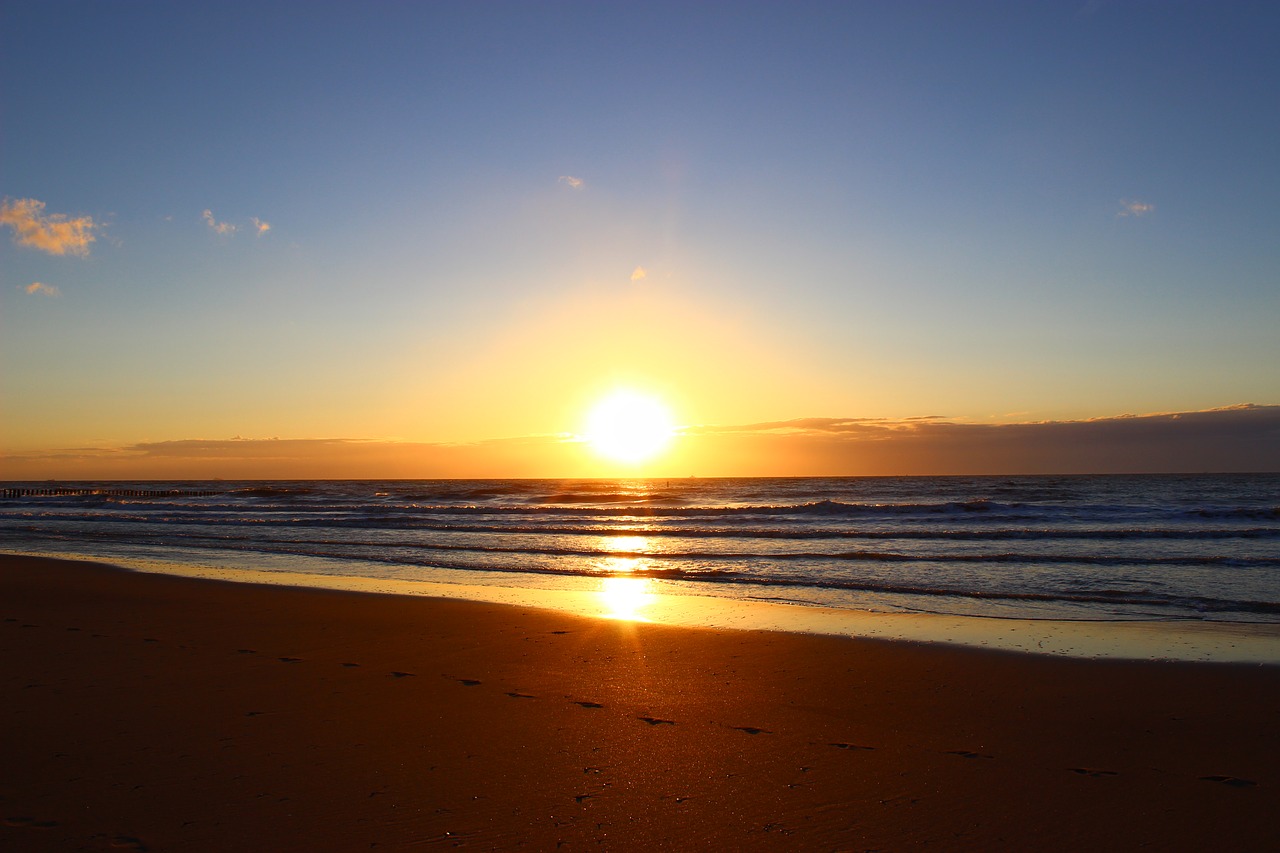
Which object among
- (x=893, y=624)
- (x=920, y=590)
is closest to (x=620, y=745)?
(x=893, y=624)

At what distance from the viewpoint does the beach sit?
15.0 feet

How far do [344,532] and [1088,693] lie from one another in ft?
97.5

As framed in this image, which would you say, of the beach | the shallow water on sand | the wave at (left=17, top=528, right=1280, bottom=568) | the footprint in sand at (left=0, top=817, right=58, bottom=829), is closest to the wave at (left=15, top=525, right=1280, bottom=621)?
the shallow water on sand

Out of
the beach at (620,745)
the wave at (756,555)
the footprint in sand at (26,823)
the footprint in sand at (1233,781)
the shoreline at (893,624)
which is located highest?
the footprint in sand at (26,823)

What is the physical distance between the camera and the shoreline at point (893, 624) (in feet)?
31.9

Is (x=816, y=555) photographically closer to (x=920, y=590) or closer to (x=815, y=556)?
(x=815, y=556)

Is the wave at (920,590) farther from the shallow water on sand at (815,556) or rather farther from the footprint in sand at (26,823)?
the footprint in sand at (26,823)

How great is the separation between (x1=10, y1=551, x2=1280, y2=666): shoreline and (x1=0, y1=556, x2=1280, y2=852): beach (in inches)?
31.2

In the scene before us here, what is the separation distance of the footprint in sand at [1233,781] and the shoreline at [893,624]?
3947 mm

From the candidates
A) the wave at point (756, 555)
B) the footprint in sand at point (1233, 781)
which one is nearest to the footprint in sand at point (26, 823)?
the footprint in sand at point (1233, 781)

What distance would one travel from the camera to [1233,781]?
538 centimetres

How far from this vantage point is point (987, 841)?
14.7ft

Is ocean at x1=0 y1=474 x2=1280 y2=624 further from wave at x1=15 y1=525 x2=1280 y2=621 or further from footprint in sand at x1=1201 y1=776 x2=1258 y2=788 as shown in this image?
footprint in sand at x1=1201 y1=776 x2=1258 y2=788

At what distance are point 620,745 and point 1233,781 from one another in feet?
13.9
